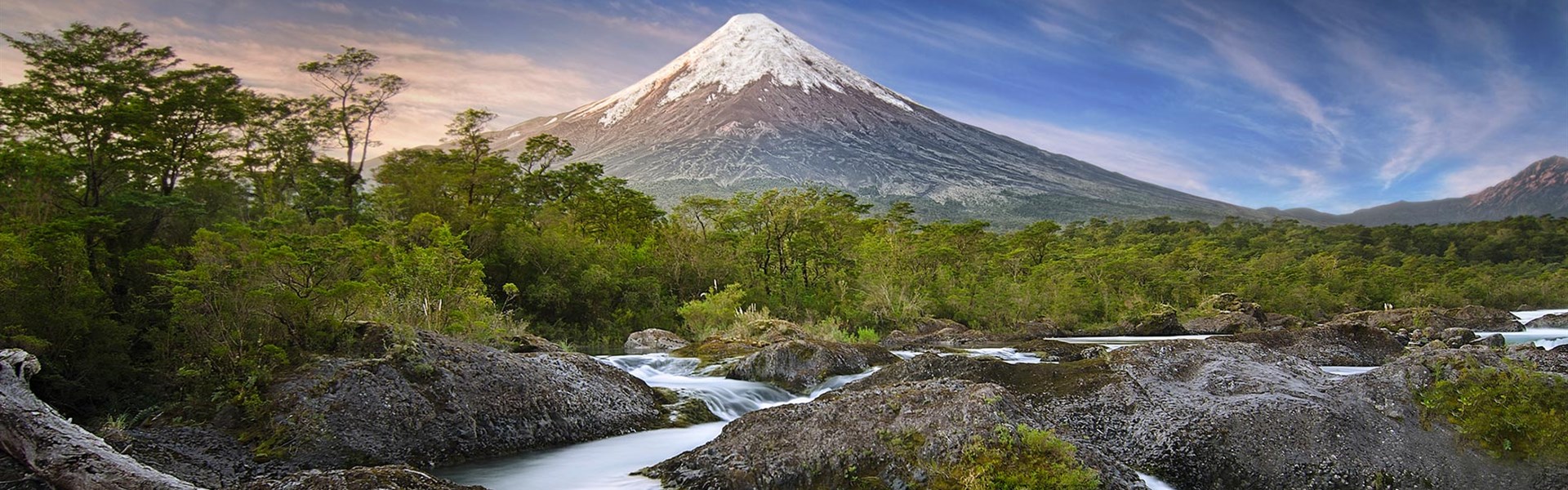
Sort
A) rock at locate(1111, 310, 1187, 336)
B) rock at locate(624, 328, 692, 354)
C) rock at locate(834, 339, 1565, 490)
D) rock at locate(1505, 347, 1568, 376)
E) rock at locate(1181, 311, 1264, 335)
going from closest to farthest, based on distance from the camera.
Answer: rock at locate(834, 339, 1565, 490) < rock at locate(1505, 347, 1568, 376) < rock at locate(624, 328, 692, 354) < rock at locate(1181, 311, 1264, 335) < rock at locate(1111, 310, 1187, 336)

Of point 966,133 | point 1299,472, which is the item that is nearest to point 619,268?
point 1299,472

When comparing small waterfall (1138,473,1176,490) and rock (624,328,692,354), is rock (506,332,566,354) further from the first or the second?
small waterfall (1138,473,1176,490)

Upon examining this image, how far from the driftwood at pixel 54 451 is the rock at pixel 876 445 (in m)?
3.42

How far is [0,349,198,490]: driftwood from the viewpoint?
3.48 meters

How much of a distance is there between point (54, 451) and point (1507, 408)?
30.2 feet

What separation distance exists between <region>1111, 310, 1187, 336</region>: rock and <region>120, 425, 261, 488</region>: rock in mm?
28780

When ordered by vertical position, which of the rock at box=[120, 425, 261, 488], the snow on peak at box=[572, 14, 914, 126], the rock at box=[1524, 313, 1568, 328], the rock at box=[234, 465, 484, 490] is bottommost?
the rock at box=[120, 425, 261, 488]

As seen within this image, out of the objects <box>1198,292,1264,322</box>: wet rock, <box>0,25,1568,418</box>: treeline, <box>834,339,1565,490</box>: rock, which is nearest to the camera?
<box>834,339,1565,490</box>: rock

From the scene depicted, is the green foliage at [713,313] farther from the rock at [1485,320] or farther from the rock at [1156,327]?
the rock at [1485,320]

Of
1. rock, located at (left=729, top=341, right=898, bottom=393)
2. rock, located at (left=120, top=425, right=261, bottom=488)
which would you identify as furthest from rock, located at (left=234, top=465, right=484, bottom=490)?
rock, located at (left=729, top=341, right=898, bottom=393)

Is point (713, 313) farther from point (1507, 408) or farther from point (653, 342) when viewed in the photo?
point (1507, 408)

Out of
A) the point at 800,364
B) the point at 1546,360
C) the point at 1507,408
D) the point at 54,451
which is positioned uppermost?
the point at 1546,360

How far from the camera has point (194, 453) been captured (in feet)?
20.1

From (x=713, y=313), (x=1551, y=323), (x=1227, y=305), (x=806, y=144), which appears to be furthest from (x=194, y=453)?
(x=806, y=144)
